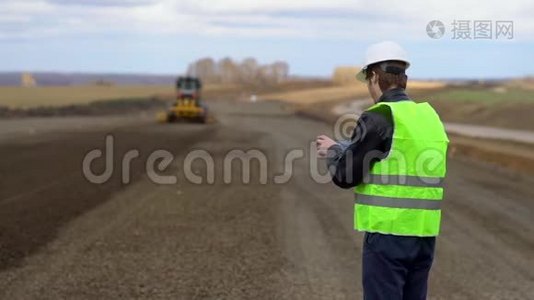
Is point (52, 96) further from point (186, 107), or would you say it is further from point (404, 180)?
point (404, 180)

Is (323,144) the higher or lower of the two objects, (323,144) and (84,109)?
the higher

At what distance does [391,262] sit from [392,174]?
418 millimetres

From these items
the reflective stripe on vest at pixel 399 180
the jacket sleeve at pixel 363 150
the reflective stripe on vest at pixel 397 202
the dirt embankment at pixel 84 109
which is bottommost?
the dirt embankment at pixel 84 109

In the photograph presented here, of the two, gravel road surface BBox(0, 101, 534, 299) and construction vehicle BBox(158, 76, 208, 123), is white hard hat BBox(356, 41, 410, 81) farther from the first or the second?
construction vehicle BBox(158, 76, 208, 123)

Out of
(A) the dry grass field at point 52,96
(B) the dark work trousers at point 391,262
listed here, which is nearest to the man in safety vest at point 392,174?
(B) the dark work trousers at point 391,262

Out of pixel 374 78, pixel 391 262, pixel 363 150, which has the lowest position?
pixel 391 262

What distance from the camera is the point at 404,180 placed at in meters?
4.07

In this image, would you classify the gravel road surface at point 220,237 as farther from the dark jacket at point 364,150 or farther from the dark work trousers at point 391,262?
the dark jacket at point 364,150

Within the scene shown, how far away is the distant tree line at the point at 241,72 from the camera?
542 ft

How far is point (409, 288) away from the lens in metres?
4.24

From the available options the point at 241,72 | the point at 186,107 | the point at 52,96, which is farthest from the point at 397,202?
the point at 241,72

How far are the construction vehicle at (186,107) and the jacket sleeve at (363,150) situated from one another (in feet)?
133

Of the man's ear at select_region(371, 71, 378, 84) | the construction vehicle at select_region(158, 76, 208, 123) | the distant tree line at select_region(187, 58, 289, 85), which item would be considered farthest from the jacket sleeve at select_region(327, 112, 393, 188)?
the distant tree line at select_region(187, 58, 289, 85)

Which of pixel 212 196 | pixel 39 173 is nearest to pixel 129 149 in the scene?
pixel 39 173
